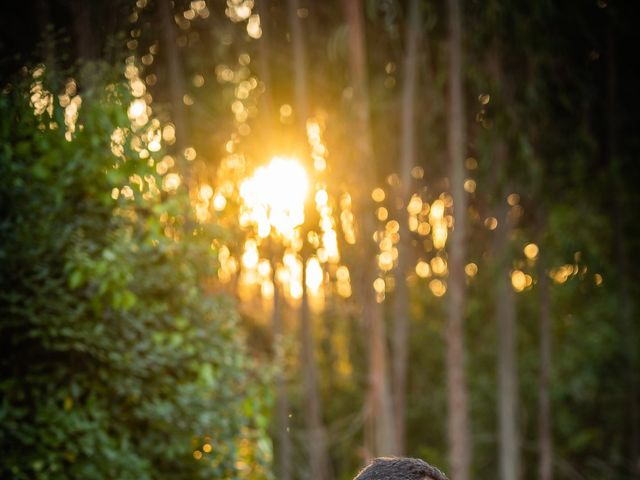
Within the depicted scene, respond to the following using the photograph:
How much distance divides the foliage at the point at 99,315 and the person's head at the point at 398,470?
2821 millimetres

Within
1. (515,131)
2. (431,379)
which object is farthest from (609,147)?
(431,379)

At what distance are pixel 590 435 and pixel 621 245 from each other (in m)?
6.35

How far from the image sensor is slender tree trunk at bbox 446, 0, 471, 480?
12594 millimetres

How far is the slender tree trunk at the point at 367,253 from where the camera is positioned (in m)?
13.8

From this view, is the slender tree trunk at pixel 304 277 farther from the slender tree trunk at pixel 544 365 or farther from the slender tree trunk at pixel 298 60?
the slender tree trunk at pixel 544 365

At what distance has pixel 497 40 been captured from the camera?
46.8ft

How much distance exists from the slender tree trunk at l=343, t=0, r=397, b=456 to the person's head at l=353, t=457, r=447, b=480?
10070 mm

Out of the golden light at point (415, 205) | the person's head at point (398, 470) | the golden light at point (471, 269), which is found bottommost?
the person's head at point (398, 470)

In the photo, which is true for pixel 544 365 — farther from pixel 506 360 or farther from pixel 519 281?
pixel 519 281

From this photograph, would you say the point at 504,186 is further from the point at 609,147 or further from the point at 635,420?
the point at 635,420

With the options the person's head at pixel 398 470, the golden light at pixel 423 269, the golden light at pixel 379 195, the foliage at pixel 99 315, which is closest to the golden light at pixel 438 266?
the golden light at pixel 423 269

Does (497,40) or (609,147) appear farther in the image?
(609,147)

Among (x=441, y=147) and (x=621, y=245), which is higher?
(x=441, y=147)

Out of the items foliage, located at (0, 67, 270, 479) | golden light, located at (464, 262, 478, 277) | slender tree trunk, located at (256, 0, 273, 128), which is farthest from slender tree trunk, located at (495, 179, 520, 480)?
foliage, located at (0, 67, 270, 479)
